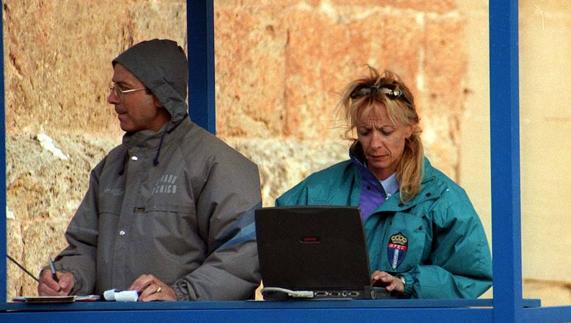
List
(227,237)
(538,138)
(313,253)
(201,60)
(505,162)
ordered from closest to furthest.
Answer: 1. (505,162)
2. (313,253)
3. (227,237)
4. (201,60)
5. (538,138)

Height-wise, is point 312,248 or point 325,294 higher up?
point 312,248

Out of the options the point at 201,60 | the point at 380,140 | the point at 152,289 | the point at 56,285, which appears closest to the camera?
the point at 152,289

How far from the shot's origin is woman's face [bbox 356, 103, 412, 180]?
6254 millimetres

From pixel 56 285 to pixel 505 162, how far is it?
1557 millimetres

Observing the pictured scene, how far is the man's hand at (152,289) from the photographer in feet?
19.0

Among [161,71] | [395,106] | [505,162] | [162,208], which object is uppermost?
[161,71]

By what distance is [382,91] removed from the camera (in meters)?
6.32

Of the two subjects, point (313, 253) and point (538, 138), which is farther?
point (538, 138)

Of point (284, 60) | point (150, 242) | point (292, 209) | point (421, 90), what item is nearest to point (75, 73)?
point (284, 60)

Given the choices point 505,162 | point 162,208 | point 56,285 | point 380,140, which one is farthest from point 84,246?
point 505,162

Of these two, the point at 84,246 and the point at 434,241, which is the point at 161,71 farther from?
the point at 434,241

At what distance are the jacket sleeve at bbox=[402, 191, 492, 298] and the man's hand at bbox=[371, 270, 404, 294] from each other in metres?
0.03

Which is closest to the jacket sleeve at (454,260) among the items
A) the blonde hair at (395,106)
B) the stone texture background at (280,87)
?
the blonde hair at (395,106)

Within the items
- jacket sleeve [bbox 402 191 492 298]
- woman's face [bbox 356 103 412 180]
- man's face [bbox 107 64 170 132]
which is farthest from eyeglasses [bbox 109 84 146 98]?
jacket sleeve [bbox 402 191 492 298]
